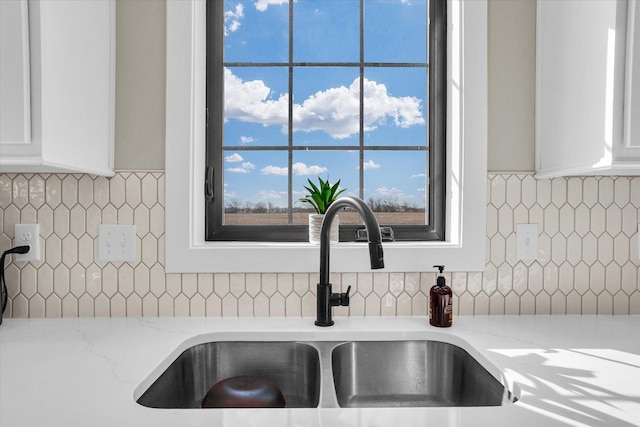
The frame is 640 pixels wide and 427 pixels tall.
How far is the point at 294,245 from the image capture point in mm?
1418

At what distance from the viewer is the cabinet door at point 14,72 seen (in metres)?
0.95

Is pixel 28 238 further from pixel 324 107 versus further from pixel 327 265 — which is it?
pixel 324 107

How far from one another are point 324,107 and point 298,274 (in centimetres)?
64

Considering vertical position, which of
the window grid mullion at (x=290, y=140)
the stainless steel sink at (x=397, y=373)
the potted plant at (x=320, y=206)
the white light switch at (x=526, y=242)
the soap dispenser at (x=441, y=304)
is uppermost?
the window grid mullion at (x=290, y=140)

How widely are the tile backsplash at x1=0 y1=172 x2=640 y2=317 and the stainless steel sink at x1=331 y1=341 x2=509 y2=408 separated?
175mm

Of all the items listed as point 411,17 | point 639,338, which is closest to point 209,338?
point 639,338

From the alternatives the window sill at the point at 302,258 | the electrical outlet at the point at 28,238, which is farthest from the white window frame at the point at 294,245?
the electrical outlet at the point at 28,238

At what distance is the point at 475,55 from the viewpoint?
4.50 feet

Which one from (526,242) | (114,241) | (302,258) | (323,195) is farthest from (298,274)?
(526,242)

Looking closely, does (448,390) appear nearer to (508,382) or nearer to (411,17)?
(508,382)

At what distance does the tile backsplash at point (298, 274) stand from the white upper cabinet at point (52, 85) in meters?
0.21

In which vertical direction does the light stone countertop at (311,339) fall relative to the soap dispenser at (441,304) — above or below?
below

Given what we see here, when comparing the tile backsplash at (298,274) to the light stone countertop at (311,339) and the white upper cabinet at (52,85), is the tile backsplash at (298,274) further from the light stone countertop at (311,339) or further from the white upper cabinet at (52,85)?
the white upper cabinet at (52,85)

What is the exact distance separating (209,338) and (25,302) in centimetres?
64
